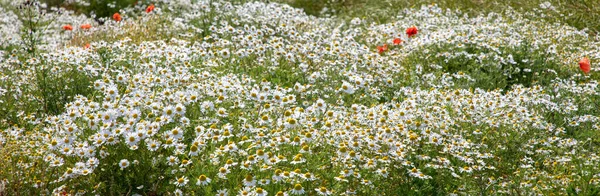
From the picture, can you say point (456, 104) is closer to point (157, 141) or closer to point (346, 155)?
point (346, 155)

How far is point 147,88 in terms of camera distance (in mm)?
5023

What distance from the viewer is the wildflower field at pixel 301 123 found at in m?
3.99

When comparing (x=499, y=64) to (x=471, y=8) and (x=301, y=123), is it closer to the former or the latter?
(x=301, y=123)

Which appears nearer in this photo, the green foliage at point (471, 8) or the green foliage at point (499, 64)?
the green foliage at point (499, 64)

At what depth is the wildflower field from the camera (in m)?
3.99

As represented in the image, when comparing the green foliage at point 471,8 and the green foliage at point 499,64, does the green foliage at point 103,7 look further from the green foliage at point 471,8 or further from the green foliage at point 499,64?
the green foliage at point 499,64

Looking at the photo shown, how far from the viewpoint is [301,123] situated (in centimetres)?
461

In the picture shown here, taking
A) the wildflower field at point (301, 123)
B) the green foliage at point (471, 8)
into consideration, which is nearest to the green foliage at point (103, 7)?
the green foliage at point (471, 8)

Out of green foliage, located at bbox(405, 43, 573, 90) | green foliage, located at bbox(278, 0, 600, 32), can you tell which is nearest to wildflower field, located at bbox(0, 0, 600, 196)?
green foliage, located at bbox(405, 43, 573, 90)

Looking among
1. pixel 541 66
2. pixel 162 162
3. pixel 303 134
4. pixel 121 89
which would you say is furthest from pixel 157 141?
pixel 541 66

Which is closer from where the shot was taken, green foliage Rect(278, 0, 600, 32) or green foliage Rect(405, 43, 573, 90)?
green foliage Rect(405, 43, 573, 90)

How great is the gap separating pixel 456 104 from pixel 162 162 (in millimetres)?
2530

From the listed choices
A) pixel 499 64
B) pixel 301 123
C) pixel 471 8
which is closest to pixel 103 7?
pixel 471 8

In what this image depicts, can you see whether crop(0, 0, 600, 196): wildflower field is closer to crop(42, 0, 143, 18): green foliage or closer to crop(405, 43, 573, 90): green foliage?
crop(405, 43, 573, 90): green foliage
